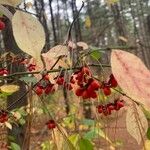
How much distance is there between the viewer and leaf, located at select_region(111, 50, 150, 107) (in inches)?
22.0

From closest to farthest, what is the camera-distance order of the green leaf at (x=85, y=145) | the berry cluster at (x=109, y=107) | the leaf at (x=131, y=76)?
the leaf at (x=131, y=76)
the green leaf at (x=85, y=145)
the berry cluster at (x=109, y=107)

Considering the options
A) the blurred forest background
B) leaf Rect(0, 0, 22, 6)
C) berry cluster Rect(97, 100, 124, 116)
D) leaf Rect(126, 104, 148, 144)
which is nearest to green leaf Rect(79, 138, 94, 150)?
berry cluster Rect(97, 100, 124, 116)

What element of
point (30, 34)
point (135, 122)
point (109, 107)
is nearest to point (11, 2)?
point (30, 34)

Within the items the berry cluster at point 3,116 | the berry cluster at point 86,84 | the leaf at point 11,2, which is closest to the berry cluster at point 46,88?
the berry cluster at point 3,116

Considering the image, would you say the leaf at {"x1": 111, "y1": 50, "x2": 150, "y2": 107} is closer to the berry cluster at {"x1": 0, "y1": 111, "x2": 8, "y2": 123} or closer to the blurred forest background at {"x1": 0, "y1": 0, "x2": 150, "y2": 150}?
the berry cluster at {"x1": 0, "y1": 111, "x2": 8, "y2": 123}

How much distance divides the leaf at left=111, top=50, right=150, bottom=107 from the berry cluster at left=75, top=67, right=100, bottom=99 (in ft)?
0.63

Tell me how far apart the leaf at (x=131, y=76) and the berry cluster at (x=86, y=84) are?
7.5 inches

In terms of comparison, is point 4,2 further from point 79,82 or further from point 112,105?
point 112,105

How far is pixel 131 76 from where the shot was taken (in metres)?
0.58

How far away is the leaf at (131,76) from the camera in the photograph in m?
0.56

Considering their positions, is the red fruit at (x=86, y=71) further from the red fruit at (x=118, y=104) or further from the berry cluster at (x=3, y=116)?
the berry cluster at (x=3, y=116)

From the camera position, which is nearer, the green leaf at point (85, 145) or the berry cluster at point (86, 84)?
the berry cluster at point (86, 84)

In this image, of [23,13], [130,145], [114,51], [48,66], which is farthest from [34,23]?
[130,145]

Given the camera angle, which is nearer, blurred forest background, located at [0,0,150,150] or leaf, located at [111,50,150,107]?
leaf, located at [111,50,150,107]
